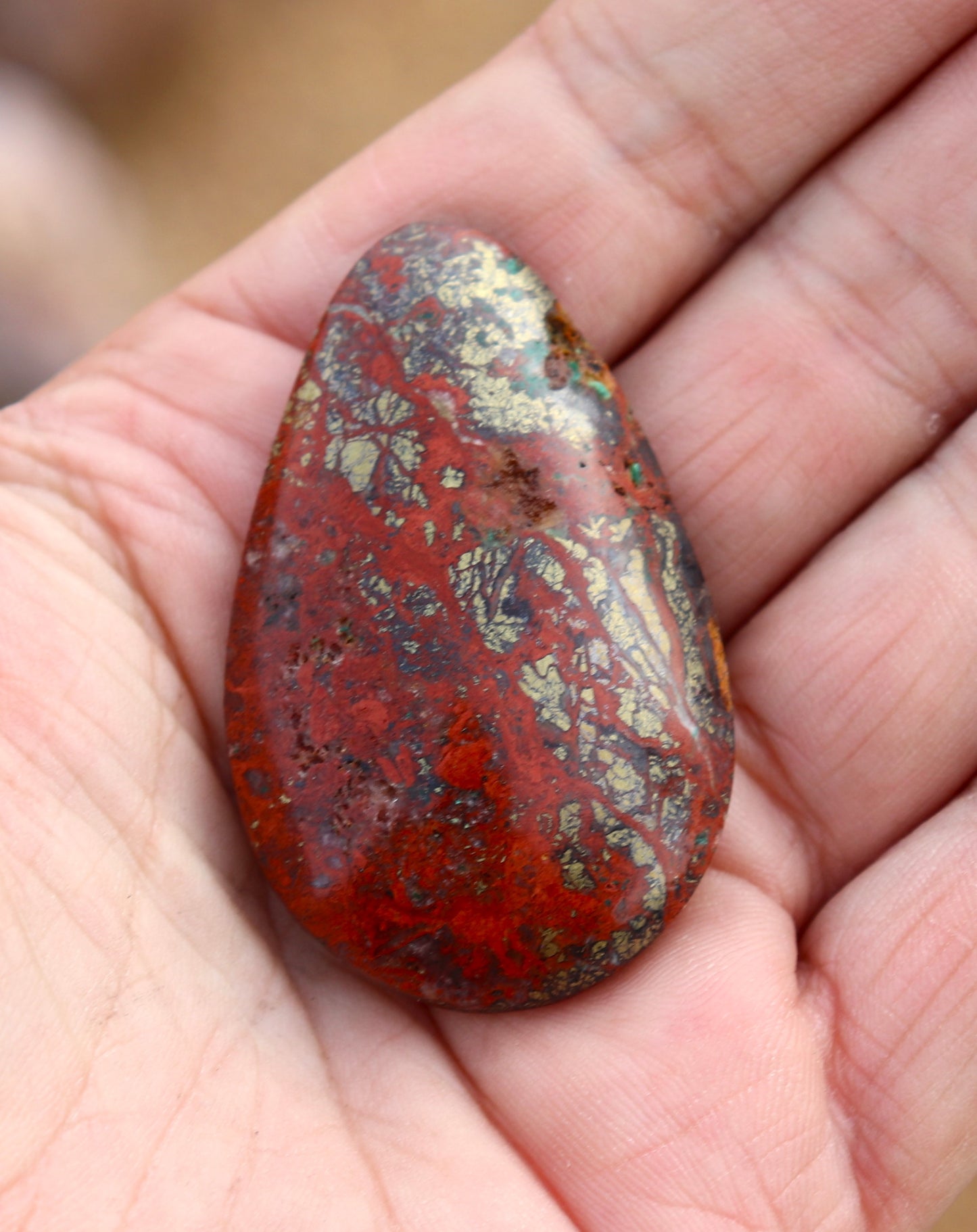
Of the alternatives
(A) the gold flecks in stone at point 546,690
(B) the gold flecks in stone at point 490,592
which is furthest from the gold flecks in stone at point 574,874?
(B) the gold flecks in stone at point 490,592

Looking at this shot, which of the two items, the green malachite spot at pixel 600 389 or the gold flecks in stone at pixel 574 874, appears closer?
the gold flecks in stone at pixel 574 874

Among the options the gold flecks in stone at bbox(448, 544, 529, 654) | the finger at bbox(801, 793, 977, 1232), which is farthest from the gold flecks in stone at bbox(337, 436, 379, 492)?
the finger at bbox(801, 793, 977, 1232)

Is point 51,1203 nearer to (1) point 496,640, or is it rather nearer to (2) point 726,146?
(1) point 496,640

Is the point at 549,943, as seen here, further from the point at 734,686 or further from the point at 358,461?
the point at 358,461

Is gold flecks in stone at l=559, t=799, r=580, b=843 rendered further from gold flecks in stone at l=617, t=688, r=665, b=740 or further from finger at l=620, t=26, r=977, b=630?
finger at l=620, t=26, r=977, b=630

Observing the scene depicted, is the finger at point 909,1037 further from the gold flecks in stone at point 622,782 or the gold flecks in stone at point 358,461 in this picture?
the gold flecks in stone at point 358,461

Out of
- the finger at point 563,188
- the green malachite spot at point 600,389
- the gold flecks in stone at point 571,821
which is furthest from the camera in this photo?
the finger at point 563,188

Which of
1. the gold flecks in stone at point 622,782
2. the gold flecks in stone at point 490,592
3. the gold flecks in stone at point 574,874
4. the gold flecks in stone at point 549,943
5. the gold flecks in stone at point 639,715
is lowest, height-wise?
the gold flecks in stone at point 549,943
